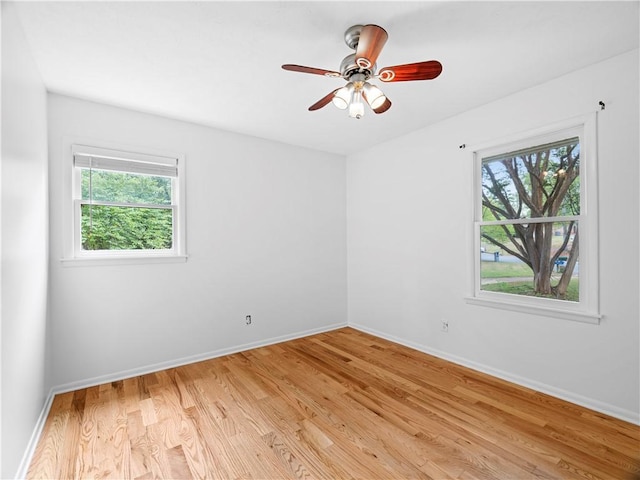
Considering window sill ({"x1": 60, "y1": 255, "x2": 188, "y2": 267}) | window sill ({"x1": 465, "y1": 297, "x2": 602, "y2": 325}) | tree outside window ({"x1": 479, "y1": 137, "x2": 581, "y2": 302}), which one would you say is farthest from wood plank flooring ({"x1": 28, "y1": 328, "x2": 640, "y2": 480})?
window sill ({"x1": 60, "y1": 255, "x2": 188, "y2": 267})

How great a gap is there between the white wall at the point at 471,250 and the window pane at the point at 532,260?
0.65 ft

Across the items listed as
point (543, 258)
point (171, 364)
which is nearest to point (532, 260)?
point (543, 258)

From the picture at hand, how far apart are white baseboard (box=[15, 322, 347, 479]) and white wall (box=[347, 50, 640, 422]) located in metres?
1.11

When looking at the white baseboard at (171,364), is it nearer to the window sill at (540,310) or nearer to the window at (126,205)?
the window at (126,205)

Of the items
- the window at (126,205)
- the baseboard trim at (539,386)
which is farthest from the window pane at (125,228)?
the baseboard trim at (539,386)

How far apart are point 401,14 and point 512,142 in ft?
5.60

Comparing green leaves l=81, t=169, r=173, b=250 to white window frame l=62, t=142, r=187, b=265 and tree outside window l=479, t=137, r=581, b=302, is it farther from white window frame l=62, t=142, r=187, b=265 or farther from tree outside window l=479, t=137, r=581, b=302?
tree outside window l=479, t=137, r=581, b=302

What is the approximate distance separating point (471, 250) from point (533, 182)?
804mm

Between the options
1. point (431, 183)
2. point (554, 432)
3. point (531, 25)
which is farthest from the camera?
point (431, 183)

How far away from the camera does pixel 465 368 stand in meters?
3.05

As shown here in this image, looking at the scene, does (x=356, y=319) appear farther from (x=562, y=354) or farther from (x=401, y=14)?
(x=401, y=14)

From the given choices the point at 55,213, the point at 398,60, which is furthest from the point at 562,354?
the point at 55,213

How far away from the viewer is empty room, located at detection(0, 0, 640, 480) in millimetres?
1791

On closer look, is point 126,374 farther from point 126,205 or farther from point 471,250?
point 471,250
